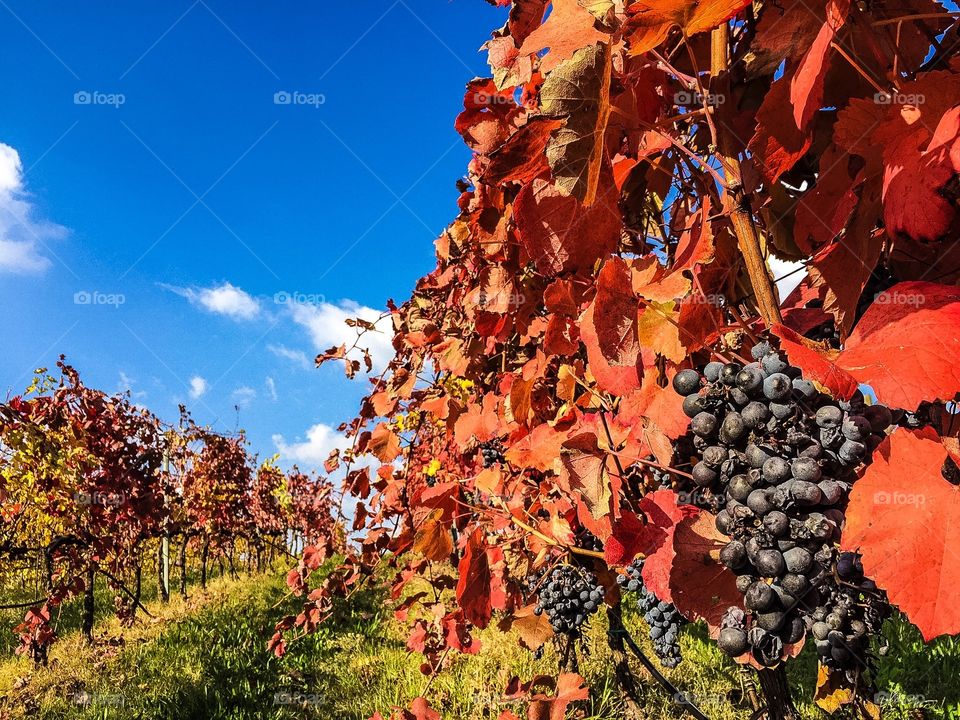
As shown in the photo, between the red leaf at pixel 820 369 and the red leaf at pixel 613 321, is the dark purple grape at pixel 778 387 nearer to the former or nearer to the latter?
the red leaf at pixel 820 369

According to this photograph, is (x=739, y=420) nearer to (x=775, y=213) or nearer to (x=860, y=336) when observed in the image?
(x=860, y=336)

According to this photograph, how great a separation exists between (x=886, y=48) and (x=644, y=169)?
42cm

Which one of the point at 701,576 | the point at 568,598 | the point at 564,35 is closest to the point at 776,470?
the point at 701,576

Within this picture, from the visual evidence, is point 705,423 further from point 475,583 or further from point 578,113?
point 475,583

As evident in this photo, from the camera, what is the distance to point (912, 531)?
0.65m

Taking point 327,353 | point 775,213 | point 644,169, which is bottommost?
point 775,213

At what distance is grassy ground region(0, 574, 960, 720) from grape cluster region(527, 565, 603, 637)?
3.93ft

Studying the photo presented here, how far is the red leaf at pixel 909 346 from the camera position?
2.17 ft

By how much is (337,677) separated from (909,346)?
5785 mm

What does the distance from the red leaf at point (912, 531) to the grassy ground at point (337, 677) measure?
122 inches

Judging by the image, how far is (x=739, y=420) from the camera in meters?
0.81

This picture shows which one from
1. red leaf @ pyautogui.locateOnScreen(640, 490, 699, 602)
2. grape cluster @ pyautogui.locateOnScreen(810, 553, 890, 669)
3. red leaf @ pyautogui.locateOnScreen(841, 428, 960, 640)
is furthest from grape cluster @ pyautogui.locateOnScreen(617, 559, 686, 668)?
red leaf @ pyautogui.locateOnScreen(841, 428, 960, 640)

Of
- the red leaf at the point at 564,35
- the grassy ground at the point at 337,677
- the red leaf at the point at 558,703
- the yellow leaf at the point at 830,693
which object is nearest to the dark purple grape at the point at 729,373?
the red leaf at the point at 564,35

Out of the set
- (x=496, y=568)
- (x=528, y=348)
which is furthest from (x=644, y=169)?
(x=496, y=568)
